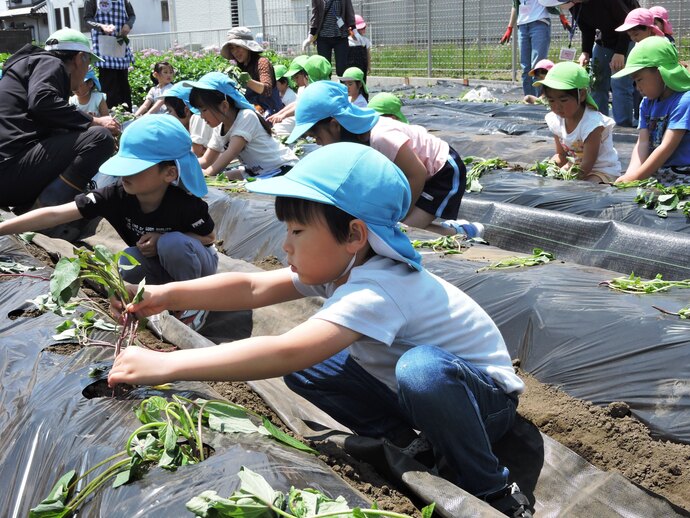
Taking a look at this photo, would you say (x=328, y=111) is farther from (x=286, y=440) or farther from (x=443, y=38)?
(x=443, y=38)

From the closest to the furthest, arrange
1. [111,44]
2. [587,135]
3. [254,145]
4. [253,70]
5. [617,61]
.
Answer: [587,135] < [254,145] < [617,61] < [253,70] < [111,44]

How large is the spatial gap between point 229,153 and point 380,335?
13.4 ft

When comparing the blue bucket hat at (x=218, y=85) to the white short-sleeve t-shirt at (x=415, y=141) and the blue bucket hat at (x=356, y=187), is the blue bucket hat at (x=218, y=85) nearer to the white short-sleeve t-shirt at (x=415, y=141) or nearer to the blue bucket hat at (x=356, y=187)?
the white short-sleeve t-shirt at (x=415, y=141)

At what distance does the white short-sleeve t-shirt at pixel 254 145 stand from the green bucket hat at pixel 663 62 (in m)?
2.59

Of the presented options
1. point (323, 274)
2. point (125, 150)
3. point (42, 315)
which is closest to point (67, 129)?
point (125, 150)

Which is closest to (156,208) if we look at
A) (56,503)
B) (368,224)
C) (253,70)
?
(368,224)

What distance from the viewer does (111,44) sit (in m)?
9.82

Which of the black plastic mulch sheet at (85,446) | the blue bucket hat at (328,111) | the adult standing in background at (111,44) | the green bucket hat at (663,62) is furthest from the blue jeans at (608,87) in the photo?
the black plastic mulch sheet at (85,446)

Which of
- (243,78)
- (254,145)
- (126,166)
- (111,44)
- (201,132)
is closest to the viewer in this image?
(126,166)

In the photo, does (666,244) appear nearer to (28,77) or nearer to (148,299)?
(148,299)

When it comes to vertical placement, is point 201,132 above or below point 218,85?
below

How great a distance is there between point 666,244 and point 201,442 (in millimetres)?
2966

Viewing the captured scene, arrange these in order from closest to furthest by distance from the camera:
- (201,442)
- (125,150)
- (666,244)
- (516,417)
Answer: (201,442), (516,417), (125,150), (666,244)

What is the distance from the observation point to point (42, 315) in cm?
300
